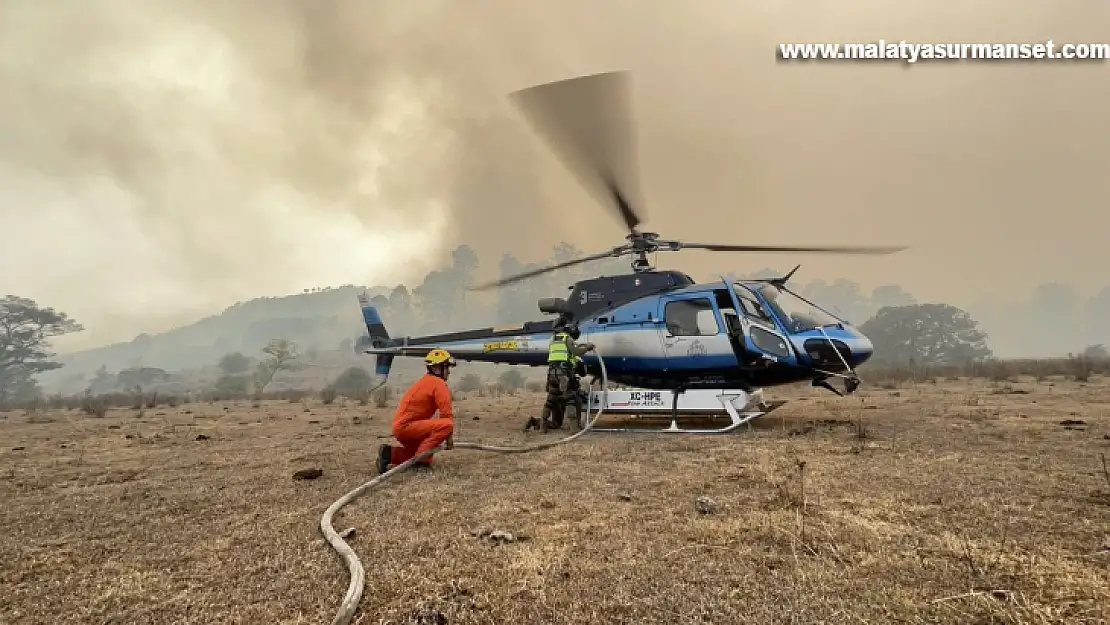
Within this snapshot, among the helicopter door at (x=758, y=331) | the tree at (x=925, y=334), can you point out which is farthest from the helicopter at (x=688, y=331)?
the tree at (x=925, y=334)

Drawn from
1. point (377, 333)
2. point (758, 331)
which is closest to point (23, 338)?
point (377, 333)

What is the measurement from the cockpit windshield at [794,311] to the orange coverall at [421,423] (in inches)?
227

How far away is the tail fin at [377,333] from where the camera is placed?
1305 cm

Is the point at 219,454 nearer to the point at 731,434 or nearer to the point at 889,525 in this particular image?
the point at 731,434

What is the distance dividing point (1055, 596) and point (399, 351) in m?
11.7

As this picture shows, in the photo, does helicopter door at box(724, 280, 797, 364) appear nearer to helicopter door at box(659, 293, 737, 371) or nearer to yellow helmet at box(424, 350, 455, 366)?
helicopter door at box(659, 293, 737, 371)

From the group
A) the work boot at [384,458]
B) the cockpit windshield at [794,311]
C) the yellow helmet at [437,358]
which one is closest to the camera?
the work boot at [384,458]

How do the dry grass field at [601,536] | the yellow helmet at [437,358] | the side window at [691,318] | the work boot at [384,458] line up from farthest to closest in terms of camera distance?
the side window at [691,318] → the yellow helmet at [437,358] → the work boot at [384,458] → the dry grass field at [601,536]

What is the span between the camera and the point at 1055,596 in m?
2.46

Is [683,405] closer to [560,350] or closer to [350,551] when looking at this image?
[560,350]

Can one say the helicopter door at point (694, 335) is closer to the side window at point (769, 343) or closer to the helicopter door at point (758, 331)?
the helicopter door at point (758, 331)

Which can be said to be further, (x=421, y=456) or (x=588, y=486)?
(x=421, y=456)

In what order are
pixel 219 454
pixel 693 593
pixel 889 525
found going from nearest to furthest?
1. pixel 693 593
2. pixel 889 525
3. pixel 219 454

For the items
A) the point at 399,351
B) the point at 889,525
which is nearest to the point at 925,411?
the point at 889,525
